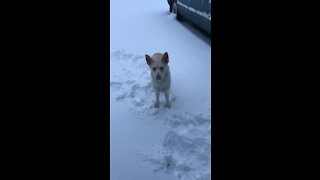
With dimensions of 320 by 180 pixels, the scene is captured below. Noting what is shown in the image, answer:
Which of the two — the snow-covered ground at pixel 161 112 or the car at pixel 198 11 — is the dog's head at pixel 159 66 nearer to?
the snow-covered ground at pixel 161 112

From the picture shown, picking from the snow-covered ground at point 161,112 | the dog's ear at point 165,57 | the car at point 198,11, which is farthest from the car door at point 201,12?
the dog's ear at point 165,57

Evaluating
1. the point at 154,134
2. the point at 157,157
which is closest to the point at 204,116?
the point at 154,134

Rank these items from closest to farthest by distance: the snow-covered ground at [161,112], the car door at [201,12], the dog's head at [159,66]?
the snow-covered ground at [161,112] < the dog's head at [159,66] < the car door at [201,12]

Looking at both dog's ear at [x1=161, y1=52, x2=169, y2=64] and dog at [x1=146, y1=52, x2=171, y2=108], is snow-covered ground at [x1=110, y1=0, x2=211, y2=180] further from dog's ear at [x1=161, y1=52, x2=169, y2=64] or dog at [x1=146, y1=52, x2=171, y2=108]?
dog's ear at [x1=161, y1=52, x2=169, y2=64]

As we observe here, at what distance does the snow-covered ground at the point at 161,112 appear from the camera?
10.2 feet

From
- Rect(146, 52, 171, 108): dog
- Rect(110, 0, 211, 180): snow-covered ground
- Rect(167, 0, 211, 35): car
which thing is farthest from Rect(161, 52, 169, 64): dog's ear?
Rect(167, 0, 211, 35): car

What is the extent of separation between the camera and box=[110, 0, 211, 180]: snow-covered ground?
10.2ft

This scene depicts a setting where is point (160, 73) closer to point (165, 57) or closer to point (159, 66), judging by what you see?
point (159, 66)

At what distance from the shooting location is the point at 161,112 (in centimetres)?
425

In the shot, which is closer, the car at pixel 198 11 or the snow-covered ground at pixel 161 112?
the snow-covered ground at pixel 161 112

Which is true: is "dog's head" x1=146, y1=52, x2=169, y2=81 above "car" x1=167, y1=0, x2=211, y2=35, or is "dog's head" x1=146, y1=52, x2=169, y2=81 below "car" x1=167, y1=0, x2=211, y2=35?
below

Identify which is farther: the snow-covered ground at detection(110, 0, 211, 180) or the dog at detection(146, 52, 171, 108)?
the dog at detection(146, 52, 171, 108)
